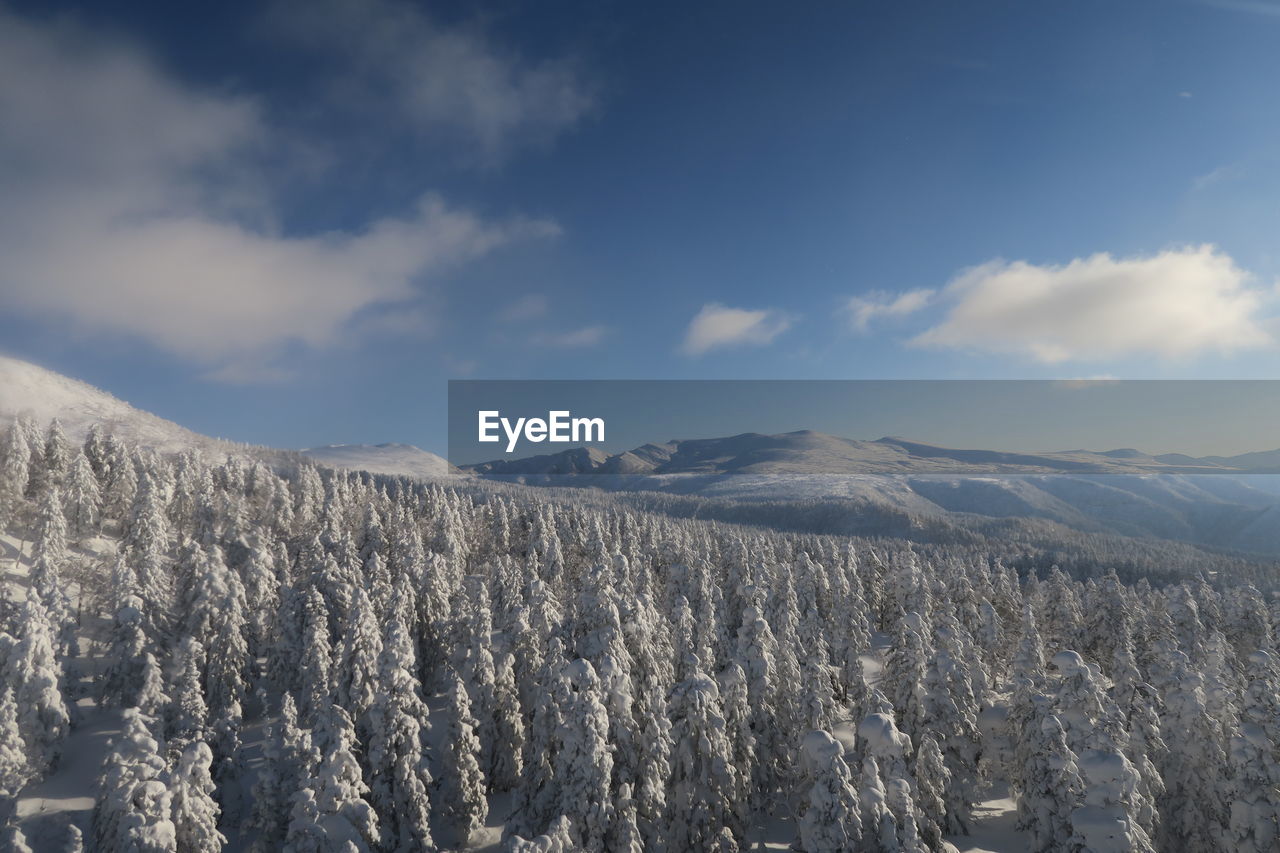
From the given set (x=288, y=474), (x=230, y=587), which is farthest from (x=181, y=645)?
(x=288, y=474)

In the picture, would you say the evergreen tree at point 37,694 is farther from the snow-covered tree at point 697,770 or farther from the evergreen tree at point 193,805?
the snow-covered tree at point 697,770

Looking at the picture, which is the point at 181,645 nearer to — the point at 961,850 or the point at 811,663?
the point at 811,663

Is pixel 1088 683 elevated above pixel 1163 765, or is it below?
above

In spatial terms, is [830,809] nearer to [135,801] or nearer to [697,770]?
[697,770]

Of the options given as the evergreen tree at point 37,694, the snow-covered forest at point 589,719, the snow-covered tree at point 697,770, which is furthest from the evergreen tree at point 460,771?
the evergreen tree at point 37,694

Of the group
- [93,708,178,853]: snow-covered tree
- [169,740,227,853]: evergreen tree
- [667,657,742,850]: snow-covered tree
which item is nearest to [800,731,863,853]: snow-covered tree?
[667,657,742,850]: snow-covered tree

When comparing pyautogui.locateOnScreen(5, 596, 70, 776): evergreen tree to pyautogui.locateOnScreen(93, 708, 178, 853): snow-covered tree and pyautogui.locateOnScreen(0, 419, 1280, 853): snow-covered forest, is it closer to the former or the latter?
pyautogui.locateOnScreen(0, 419, 1280, 853): snow-covered forest

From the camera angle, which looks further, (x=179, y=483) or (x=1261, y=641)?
(x=179, y=483)

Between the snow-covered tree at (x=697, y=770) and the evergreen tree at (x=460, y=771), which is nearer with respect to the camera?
the snow-covered tree at (x=697, y=770)

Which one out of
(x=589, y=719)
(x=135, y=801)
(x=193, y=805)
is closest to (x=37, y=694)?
(x=193, y=805)
